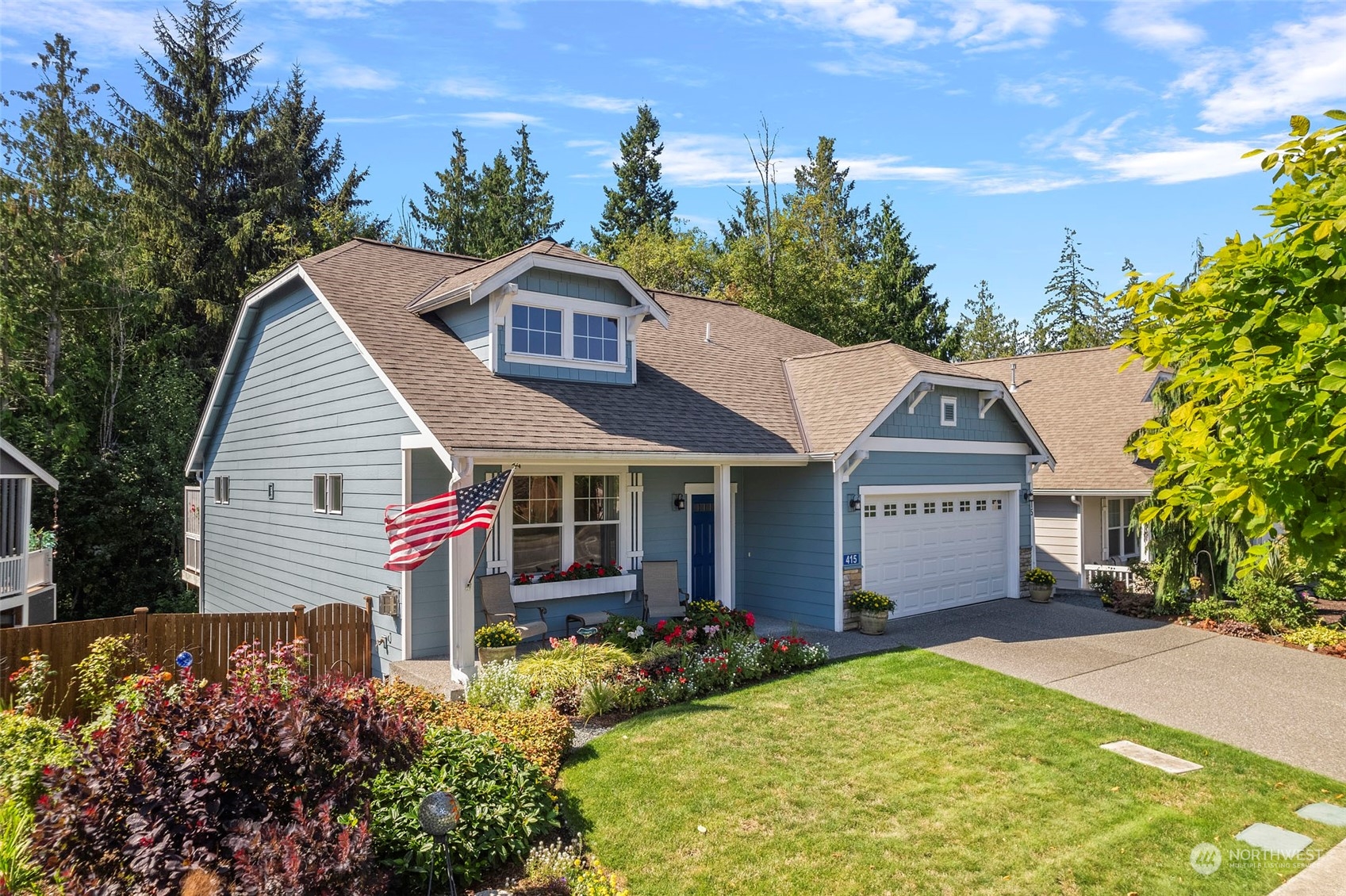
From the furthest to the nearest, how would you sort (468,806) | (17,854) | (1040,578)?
(1040,578) < (468,806) < (17,854)

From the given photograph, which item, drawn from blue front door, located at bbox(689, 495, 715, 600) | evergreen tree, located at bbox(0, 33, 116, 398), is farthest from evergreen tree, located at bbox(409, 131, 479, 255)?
blue front door, located at bbox(689, 495, 715, 600)

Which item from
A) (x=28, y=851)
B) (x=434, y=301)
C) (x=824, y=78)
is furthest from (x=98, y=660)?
(x=824, y=78)

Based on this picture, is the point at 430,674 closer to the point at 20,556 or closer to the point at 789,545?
the point at 789,545

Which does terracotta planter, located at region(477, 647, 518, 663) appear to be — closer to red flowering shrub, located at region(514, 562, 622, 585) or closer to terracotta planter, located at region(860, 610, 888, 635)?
red flowering shrub, located at region(514, 562, 622, 585)

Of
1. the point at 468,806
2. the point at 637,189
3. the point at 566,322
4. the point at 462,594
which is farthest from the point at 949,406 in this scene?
the point at 637,189

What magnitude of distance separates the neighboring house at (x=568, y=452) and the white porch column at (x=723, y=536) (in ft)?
0.13

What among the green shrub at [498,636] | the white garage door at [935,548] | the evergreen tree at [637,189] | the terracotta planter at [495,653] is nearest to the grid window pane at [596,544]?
the green shrub at [498,636]

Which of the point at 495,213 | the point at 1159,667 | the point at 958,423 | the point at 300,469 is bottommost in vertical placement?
the point at 1159,667

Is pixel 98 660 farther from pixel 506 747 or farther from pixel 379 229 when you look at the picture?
pixel 379 229

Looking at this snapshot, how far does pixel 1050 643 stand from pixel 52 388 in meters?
26.5

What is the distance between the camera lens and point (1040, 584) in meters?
16.4

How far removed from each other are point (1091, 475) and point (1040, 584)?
3283 mm

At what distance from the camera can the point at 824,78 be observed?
1235 centimetres

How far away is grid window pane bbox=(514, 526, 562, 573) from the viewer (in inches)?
470
